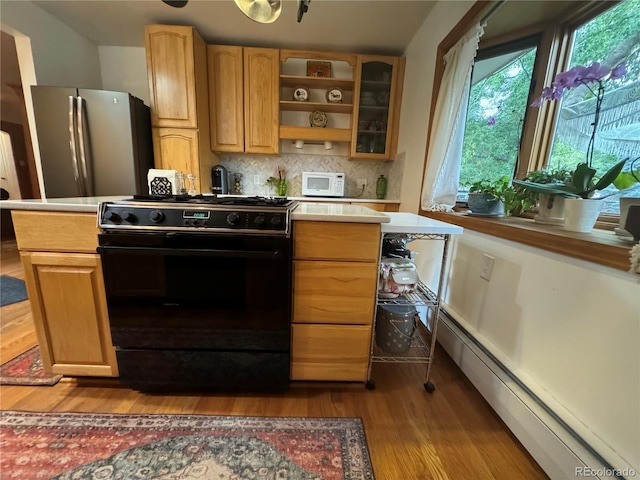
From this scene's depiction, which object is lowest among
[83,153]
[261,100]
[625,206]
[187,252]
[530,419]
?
[530,419]

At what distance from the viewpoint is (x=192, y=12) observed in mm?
2268

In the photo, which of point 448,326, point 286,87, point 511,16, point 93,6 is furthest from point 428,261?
point 93,6

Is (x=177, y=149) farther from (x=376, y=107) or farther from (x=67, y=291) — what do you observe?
(x=376, y=107)

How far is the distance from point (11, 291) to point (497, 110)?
161 inches

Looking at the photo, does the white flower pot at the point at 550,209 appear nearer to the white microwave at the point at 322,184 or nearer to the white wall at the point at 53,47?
the white microwave at the point at 322,184

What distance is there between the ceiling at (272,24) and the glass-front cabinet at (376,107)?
0.18 meters

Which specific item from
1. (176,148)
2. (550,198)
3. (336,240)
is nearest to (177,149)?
(176,148)

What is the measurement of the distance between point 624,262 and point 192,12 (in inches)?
128

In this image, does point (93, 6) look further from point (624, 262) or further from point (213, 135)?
point (624, 262)

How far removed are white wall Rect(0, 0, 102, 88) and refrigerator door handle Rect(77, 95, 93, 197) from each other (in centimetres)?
56

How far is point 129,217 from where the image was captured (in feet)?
3.42

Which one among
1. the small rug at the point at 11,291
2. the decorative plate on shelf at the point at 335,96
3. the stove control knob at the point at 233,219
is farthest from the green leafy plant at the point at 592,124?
the small rug at the point at 11,291

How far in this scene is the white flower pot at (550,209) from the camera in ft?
3.88

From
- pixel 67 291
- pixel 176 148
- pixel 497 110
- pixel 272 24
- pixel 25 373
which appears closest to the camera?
pixel 67 291
